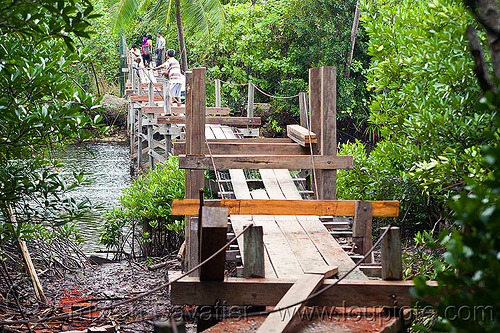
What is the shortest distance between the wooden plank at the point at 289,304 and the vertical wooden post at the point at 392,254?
414 mm

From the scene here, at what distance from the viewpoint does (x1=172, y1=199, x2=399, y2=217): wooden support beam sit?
461cm

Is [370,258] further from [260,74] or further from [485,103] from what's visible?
[260,74]

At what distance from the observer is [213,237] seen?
10.0 ft

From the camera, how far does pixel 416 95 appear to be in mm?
6215

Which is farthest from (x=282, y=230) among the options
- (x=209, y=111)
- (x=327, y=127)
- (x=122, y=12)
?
(x=122, y=12)

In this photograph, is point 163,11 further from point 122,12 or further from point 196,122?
point 196,122

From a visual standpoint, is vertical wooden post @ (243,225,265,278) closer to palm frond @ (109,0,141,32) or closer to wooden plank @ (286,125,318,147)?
wooden plank @ (286,125,318,147)

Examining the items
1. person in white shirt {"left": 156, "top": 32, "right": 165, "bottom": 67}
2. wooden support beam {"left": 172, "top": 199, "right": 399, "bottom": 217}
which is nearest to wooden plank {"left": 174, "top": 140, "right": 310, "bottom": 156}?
wooden support beam {"left": 172, "top": 199, "right": 399, "bottom": 217}

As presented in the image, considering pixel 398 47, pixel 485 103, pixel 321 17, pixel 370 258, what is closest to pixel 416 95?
pixel 398 47

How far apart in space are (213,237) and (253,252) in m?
0.31

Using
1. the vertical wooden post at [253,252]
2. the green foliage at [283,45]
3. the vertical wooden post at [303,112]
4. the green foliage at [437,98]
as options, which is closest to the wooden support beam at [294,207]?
the green foliage at [437,98]

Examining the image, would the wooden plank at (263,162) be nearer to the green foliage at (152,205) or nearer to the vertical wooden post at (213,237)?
the vertical wooden post at (213,237)

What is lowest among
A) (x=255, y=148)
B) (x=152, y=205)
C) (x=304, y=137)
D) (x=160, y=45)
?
(x=152, y=205)

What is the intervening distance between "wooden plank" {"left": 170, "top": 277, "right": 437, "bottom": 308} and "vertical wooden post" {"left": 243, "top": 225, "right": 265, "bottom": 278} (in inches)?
2.3
